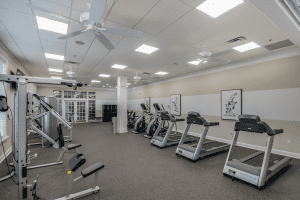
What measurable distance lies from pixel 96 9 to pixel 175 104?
6513mm

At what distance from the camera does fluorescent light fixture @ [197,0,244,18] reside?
90.6 inches

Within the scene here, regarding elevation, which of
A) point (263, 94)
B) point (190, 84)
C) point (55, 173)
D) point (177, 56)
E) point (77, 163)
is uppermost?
point (177, 56)

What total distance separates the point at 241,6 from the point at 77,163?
3450 mm

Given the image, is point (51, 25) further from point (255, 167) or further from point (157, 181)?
point (255, 167)

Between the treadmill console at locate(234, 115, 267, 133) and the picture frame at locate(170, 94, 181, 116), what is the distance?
457 cm

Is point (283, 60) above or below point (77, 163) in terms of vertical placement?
above

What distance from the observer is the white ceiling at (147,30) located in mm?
2422

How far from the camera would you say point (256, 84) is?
15.9 feet

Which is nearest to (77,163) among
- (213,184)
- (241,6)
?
(213,184)

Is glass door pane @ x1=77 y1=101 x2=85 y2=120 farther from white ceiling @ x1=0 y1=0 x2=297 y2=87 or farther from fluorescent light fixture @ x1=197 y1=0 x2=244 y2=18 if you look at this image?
fluorescent light fixture @ x1=197 y1=0 x2=244 y2=18

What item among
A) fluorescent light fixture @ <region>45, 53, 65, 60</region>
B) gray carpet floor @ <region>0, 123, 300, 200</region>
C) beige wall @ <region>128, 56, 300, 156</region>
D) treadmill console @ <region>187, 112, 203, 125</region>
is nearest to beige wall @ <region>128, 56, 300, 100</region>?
beige wall @ <region>128, 56, 300, 156</region>

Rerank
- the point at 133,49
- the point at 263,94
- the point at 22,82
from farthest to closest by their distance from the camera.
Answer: the point at 263,94 → the point at 133,49 → the point at 22,82

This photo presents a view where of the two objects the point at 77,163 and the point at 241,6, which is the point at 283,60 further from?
the point at 77,163

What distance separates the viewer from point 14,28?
3047mm
